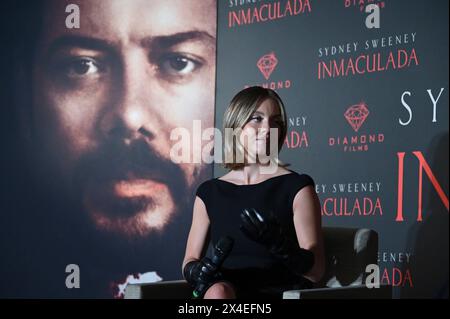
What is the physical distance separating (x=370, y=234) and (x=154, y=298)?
950 millimetres

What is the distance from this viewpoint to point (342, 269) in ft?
9.53

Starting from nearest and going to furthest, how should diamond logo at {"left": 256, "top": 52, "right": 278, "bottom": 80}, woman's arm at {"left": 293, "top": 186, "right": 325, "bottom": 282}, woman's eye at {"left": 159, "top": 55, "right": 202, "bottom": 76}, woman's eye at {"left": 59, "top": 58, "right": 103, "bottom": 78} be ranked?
woman's arm at {"left": 293, "top": 186, "right": 325, "bottom": 282} → diamond logo at {"left": 256, "top": 52, "right": 278, "bottom": 80} → woman's eye at {"left": 159, "top": 55, "right": 202, "bottom": 76} → woman's eye at {"left": 59, "top": 58, "right": 103, "bottom": 78}

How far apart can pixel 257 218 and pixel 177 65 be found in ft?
9.10

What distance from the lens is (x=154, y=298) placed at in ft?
9.00

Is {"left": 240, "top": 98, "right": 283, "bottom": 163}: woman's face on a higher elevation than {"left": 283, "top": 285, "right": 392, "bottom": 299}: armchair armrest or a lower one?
higher

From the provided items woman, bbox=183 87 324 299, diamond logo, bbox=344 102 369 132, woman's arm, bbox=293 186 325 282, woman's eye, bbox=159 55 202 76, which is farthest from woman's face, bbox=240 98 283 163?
woman's eye, bbox=159 55 202 76

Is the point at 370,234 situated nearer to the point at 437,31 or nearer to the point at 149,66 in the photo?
the point at 437,31

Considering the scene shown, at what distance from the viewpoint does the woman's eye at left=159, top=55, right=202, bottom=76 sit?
4977 mm

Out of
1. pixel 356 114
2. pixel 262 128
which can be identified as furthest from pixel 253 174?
pixel 356 114

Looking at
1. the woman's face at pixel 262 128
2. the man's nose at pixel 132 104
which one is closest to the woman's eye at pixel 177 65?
the man's nose at pixel 132 104

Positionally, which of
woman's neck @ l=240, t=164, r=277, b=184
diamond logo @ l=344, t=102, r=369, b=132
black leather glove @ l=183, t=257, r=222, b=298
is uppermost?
diamond logo @ l=344, t=102, r=369, b=132

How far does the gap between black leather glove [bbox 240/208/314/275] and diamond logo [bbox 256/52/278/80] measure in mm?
2242

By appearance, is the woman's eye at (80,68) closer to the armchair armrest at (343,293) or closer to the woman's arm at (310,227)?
the woman's arm at (310,227)

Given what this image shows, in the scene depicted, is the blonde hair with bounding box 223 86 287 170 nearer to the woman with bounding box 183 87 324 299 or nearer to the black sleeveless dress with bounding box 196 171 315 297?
the woman with bounding box 183 87 324 299
